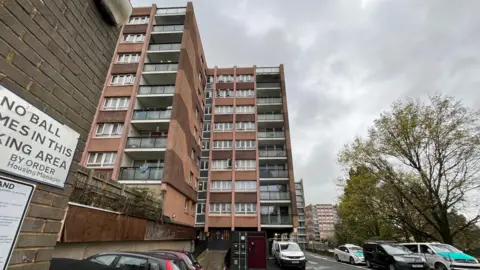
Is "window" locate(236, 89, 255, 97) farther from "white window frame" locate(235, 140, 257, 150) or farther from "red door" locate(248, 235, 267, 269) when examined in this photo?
"red door" locate(248, 235, 267, 269)

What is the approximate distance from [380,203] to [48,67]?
23478mm

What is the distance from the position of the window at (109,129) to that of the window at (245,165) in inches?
560

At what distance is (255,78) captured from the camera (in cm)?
3419

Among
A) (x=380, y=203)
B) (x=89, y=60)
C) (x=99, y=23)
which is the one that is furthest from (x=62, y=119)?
(x=380, y=203)

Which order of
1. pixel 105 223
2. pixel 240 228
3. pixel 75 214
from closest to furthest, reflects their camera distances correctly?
pixel 75 214 < pixel 105 223 < pixel 240 228

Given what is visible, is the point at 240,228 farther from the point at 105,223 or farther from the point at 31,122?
the point at 31,122

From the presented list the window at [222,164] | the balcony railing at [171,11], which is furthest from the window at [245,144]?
the balcony railing at [171,11]

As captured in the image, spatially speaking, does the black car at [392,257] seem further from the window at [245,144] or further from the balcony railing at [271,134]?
the balcony railing at [271,134]

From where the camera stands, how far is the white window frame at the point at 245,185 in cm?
2670

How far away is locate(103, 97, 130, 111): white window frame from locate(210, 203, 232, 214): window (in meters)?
14.1

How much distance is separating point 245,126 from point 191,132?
32.0ft

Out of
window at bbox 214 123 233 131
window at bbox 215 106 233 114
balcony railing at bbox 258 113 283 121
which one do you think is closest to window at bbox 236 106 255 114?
window at bbox 215 106 233 114

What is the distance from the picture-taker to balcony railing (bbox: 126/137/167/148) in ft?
56.1

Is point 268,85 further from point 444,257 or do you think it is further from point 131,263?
point 131,263
